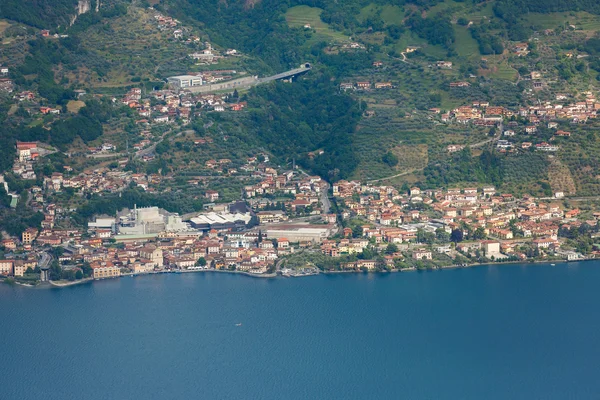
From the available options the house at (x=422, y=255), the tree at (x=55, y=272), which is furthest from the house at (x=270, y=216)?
the tree at (x=55, y=272)

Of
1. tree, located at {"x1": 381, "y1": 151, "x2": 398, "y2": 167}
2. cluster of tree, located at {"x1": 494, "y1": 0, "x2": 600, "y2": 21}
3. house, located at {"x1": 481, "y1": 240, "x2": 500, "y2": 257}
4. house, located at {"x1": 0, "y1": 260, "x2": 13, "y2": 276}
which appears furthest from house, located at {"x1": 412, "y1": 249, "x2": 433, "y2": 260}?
cluster of tree, located at {"x1": 494, "y1": 0, "x2": 600, "y2": 21}

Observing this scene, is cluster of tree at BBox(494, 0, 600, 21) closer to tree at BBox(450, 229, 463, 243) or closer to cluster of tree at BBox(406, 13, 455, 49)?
cluster of tree at BBox(406, 13, 455, 49)

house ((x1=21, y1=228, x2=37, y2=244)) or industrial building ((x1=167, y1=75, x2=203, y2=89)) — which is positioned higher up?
industrial building ((x1=167, y1=75, x2=203, y2=89))

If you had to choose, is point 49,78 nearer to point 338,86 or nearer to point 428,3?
point 338,86

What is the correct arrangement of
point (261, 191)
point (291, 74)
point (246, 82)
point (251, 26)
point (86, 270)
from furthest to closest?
point (251, 26) → point (291, 74) → point (246, 82) → point (261, 191) → point (86, 270)

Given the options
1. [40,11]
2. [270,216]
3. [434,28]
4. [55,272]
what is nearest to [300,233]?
[270,216]

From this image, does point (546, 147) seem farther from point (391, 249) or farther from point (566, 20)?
point (566, 20)
